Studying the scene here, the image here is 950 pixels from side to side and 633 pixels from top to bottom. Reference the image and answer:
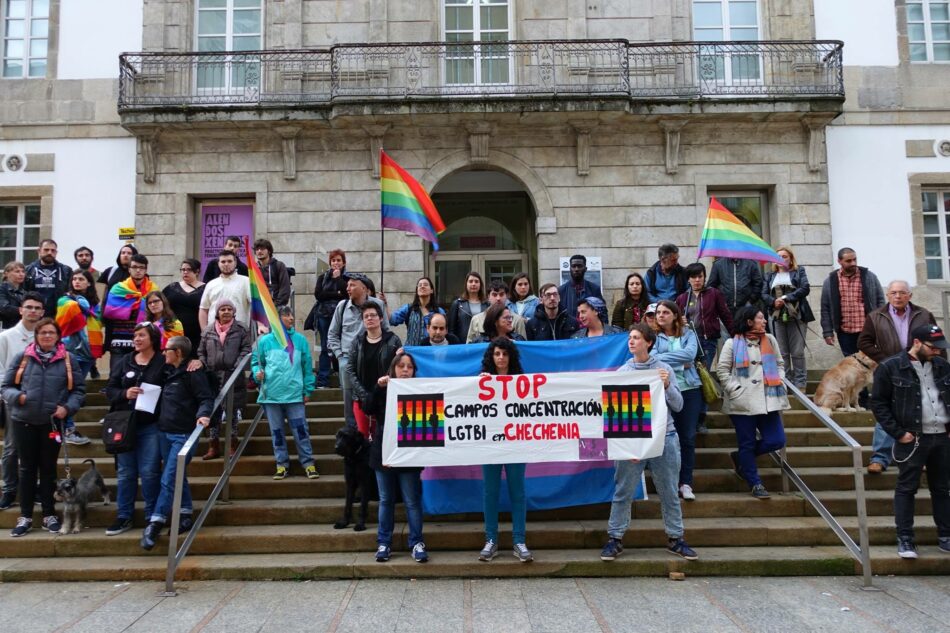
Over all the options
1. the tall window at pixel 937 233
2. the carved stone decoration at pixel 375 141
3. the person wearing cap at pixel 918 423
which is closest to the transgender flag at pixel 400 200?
the carved stone decoration at pixel 375 141

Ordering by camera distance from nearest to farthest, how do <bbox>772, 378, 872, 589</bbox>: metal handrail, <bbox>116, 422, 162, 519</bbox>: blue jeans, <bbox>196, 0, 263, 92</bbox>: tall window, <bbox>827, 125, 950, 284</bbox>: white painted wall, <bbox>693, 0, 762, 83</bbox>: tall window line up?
<bbox>772, 378, 872, 589</bbox>: metal handrail, <bbox>116, 422, 162, 519</bbox>: blue jeans, <bbox>827, 125, 950, 284</bbox>: white painted wall, <bbox>693, 0, 762, 83</bbox>: tall window, <bbox>196, 0, 263, 92</bbox>: tall window

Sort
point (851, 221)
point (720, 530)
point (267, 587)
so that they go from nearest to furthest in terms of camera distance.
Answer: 1. point (267, 587)
2. point (720, 530)
3. point (851, 221)

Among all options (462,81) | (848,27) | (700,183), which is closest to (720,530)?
(700,183)

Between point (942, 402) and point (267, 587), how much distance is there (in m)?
6.12

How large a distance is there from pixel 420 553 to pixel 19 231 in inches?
454

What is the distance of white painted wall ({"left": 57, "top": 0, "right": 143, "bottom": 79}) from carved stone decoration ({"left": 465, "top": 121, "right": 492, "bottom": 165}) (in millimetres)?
6710

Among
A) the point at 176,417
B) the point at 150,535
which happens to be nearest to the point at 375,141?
the point at 176,417

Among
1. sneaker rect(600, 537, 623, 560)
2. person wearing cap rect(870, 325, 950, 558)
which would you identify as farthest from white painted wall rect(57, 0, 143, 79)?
person wearing cap rect(870, 325, 950, 558)

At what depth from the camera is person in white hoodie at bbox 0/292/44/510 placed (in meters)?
6.98

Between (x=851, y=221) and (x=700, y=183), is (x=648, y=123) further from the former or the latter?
(x=851, y=221)

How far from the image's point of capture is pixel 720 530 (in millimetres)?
6316

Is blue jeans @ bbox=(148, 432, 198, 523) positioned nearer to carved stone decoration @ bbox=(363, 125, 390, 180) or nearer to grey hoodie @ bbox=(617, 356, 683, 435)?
grey hoodie @ bbox=(617, 356, 683, 435)

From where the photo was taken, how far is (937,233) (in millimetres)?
12688

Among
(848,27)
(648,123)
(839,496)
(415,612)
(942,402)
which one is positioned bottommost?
(415,612)
